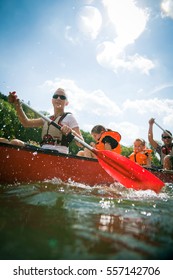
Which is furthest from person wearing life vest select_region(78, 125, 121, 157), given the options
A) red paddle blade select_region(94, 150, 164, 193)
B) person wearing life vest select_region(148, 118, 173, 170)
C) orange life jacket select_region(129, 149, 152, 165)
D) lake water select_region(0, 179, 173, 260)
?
person wearing life vest select_region(148, 118, 173, 170)

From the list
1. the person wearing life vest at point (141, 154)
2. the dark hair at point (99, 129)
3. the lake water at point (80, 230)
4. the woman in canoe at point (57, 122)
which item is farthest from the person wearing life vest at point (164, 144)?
the lake water at point (80, 230)

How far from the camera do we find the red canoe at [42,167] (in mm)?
3832

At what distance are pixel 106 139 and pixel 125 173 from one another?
1128 mm

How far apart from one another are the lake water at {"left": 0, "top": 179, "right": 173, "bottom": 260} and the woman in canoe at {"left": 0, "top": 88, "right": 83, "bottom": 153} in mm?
1928

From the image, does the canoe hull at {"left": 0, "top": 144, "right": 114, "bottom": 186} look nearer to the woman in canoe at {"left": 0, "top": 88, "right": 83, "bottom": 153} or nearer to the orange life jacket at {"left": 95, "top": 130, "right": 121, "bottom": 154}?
the woman in canoe at {"left": 0, "top": 88, "right": 83, "bottom": 153}

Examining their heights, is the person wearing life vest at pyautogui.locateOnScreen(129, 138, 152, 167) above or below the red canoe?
above

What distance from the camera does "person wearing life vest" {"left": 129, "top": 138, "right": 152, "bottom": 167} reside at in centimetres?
825

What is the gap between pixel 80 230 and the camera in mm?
1791

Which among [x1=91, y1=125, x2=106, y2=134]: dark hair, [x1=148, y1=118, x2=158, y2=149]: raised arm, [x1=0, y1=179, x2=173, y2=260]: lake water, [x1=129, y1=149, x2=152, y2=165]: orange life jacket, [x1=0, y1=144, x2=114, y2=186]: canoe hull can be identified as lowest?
[x1=0, y1=179, x2=173, y2=260]: lake water

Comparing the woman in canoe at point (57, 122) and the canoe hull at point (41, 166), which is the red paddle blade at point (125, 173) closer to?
the canoe hull at point (41, 166)

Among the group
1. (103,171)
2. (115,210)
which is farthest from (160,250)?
(103,171)

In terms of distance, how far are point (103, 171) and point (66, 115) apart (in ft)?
4.72

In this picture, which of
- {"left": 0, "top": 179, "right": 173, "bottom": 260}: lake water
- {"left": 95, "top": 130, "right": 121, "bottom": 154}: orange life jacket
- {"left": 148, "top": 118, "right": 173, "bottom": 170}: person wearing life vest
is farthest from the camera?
{"left": 148, "top": 118, "right": 173, "bottom": 170}: person wearing life vest

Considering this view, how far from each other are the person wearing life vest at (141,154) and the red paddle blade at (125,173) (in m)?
3.31
